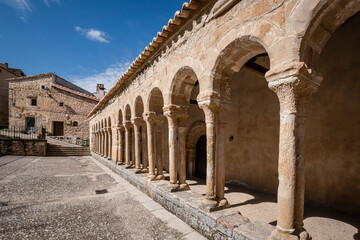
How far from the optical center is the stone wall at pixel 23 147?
13.0m

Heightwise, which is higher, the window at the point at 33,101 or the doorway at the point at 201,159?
the window at the point at 33,101

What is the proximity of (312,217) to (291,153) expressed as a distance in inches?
96.1

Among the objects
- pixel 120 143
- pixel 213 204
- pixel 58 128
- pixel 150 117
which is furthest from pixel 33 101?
pixel 213 204

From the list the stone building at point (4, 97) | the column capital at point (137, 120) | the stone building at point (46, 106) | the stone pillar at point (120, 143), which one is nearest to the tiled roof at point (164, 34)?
the column capital at point (137, 120)

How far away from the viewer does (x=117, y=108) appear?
8789 mm

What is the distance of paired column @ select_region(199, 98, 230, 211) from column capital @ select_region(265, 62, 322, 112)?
48.3 inches

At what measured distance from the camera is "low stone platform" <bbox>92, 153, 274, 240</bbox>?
7.99ft

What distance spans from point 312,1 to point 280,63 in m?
0.67

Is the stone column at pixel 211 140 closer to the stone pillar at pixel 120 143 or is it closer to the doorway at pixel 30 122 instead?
the stone pillar at pixel 120 143

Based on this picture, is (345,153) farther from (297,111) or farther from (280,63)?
(280,63)

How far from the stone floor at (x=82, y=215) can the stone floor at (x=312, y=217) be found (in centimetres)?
139

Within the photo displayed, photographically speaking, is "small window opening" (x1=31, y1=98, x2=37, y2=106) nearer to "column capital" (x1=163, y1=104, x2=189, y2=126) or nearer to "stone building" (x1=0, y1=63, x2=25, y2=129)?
"stone building" (x1=0, y1=63, x2=25, y2=129)

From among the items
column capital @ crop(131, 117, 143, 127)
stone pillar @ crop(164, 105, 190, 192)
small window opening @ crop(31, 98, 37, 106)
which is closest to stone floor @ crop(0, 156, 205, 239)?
stone pillar @ crop(164, 105, 190, 192)

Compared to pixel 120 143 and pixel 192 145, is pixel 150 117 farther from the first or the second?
pixel 120 143
